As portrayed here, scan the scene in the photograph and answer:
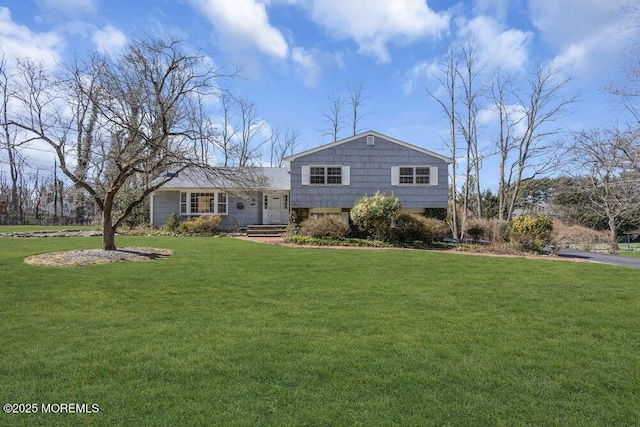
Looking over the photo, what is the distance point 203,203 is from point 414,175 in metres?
12.2

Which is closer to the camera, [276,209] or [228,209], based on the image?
[228,209]

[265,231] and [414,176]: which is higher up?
[414,176]

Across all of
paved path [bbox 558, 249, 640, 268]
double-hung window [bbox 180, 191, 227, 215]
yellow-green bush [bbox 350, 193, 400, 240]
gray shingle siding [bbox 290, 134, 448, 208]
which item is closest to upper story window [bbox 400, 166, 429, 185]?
gray shingle siding [bbox 290, 134, 448, 208]

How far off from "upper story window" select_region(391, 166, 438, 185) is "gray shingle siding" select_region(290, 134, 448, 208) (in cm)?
21

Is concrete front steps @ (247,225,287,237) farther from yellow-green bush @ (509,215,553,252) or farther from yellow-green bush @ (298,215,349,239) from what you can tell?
yellow-green bush @ (509,215,553,252)

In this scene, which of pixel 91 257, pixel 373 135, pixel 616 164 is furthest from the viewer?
pixel 373 135

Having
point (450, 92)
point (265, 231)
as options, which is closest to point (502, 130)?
point (450, 92)

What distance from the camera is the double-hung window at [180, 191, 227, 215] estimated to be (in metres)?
21.9

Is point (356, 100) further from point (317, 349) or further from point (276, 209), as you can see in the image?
point (317, 349)

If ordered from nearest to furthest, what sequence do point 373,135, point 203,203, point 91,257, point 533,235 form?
1. point 91,257
2. point 533,235
3. point 373,135
4. point 203,203

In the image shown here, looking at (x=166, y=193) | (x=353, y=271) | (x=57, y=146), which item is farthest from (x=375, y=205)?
(x=166, y=193)

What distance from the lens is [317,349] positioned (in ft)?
13.4

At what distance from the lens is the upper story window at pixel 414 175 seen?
63.9ft

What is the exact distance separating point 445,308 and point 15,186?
38.4m
